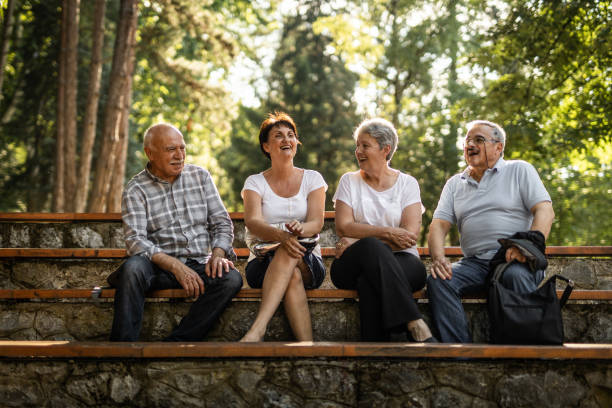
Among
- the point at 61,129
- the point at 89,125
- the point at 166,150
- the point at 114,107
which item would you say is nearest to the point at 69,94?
the point at 61,129

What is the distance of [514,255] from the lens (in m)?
3.28

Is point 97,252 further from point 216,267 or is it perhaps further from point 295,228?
point 295,228

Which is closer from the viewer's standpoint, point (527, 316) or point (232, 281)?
point (527, 316)

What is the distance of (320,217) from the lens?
365cm

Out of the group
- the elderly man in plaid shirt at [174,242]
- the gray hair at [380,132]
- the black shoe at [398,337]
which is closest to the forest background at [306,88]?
the gray hair at [380,132]

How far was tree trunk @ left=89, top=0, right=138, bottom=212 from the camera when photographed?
8359 mm

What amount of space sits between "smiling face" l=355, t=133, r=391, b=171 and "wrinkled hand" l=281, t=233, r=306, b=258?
670mm

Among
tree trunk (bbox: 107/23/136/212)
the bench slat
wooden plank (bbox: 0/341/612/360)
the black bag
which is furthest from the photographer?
tree trunk (bbox: 107/23/136/212)

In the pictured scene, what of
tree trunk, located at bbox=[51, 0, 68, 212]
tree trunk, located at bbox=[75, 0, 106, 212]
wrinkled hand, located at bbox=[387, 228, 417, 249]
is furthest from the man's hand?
tree trunk, located at bbox=[51, 0, 68, 212]

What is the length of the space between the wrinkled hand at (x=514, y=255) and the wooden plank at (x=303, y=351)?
1.76 ft

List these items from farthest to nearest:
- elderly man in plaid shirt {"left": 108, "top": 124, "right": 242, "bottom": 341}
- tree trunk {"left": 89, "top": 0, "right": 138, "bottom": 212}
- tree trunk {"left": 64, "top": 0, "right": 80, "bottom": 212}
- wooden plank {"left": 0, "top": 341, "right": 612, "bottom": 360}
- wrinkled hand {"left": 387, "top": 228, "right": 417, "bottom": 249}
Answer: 1. tree trunk {"left": 64, "top": 0, "right": 80, "bottom": 212}
2. tree trunk {"left": 89, "top": 0, "right": 138, "bottom": 212}
3. wrinkled hand {"left": 387, "top": 228, "right": 417, "bottom": 249}
4. elderly man in plaid shirt {"left": 108, "top": 124, "right": 242, "bottom": 341}
5. wooden plank {"left": 0, "top": 341, "right": 612, "bottom": 360}

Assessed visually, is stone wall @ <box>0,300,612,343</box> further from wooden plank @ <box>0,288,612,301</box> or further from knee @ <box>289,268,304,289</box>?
knee @ <box>289,268,304,289</box>

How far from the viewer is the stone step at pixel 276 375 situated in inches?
111

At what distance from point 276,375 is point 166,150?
4.91ft
